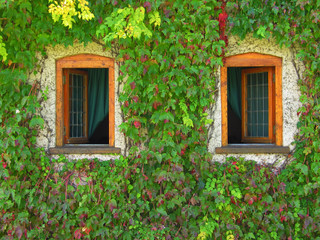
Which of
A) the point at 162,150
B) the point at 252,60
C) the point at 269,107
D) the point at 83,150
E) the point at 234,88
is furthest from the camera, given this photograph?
the point at 234,88

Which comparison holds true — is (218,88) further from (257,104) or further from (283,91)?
(257,104)

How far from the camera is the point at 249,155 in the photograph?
18.0 feet

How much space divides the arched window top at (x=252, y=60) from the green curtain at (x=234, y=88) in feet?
5.60

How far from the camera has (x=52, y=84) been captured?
5504mm

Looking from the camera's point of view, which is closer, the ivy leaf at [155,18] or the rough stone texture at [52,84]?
the ivy leaf at [155,18]

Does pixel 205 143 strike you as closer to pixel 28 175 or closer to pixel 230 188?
pixel 230 188

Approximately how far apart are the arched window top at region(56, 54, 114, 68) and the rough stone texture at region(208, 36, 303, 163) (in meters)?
1.76

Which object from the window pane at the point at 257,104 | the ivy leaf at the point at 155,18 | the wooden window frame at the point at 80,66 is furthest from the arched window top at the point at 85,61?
the window pane at the point at 257,104

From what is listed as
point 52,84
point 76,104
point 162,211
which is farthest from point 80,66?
point 162,211

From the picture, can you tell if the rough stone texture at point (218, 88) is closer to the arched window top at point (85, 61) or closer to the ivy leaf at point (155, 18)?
the arched window top at point (85, 61)

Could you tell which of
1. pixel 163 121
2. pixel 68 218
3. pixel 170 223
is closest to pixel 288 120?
pixel 163 121

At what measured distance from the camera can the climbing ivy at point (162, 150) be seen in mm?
5066

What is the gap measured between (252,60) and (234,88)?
77.3 inches

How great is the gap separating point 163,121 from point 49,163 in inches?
73.0
